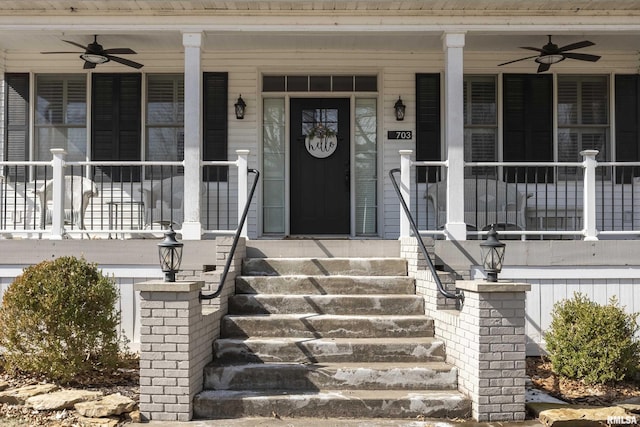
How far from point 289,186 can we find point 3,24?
4.41 meters

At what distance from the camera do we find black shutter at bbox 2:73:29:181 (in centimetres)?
920

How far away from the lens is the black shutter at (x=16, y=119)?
30.2 feet

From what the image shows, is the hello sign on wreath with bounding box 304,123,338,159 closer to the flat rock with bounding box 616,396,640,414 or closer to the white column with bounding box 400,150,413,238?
the white column with bounding box 400,150,413,238

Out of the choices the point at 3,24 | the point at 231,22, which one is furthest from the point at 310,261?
the point at 3,24

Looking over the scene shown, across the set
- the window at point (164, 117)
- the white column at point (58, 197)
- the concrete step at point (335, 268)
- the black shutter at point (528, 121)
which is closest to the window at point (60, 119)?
the window at point (164, 117)

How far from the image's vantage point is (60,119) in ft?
30.5

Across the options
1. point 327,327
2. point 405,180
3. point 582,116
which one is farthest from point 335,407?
point 582,116

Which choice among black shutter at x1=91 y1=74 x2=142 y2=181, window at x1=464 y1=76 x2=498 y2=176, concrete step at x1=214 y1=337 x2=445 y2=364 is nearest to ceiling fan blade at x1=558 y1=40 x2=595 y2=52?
window at x1=464 y1=76 x2=498 y2=176

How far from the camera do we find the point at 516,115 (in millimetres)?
9312

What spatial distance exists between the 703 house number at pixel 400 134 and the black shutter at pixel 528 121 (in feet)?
4.75

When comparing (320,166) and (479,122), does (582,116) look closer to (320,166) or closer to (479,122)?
(479,122)

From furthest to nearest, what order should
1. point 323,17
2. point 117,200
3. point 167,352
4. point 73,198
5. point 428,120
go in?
point 428,120 < point 117,200 < point 73,198 < point 323,17 < point 167,352

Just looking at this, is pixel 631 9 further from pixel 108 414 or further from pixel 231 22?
pixel 108 414

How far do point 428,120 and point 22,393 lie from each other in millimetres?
6491
